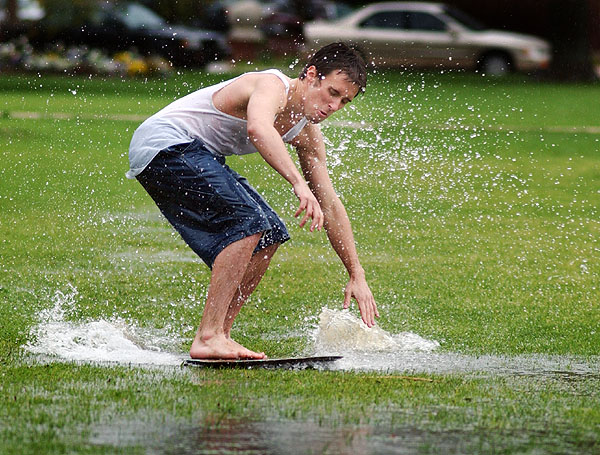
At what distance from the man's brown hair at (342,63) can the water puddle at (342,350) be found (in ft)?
4.27

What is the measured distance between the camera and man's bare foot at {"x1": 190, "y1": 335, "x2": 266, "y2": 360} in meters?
5.48

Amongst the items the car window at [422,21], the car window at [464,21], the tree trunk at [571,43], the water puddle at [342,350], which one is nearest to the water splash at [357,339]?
the water puddle at [342,350]

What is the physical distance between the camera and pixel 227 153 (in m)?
5.90

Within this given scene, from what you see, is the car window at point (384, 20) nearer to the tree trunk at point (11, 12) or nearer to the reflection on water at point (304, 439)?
the tree trunk at point (11, 12)

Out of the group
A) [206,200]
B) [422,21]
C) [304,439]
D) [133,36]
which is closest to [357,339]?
[206,200]

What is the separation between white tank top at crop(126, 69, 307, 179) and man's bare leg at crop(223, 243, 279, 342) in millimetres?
509

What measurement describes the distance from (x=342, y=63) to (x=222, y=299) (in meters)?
1.22

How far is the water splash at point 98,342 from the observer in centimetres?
559

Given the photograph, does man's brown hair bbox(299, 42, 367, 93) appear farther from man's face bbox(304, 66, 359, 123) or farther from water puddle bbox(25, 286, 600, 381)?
water puddle bbox(25, 286, 600, 381)

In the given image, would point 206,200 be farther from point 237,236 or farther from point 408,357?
point 408,357

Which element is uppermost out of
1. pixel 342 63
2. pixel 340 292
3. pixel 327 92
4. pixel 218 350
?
pixel 342 63

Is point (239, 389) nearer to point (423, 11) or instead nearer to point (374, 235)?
point (374, 235)

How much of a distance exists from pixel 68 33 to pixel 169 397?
30336 mm

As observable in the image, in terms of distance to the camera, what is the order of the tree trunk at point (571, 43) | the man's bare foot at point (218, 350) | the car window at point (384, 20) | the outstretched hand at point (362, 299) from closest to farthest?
the man's bare foot at point (218, 350), the outstretched hand at point (362, 299), the tree trunk at point (571, 43), the car window at point (384, 20)
